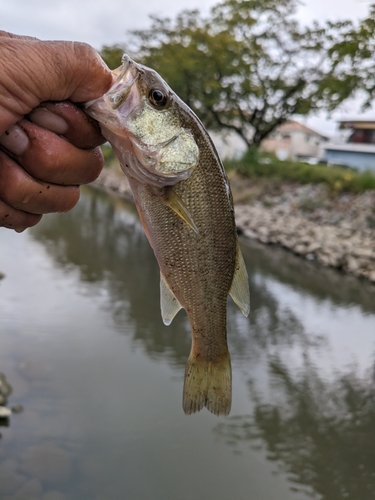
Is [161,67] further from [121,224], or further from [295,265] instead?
[295,265]

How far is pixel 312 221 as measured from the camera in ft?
52.1

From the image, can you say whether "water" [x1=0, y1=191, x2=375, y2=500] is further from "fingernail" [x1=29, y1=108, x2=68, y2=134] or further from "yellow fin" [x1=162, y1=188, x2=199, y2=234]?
"fingernail" [x1=29, y1=108, x2=68, y2=134]

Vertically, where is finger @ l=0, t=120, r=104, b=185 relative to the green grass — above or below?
below

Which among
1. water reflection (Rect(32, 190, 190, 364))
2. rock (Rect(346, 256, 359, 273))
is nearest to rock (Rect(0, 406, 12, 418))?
water reflection (Rect(32, 190, 190, 364))

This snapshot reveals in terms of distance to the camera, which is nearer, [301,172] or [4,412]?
[4,412]

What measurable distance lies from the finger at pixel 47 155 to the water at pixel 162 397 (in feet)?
10.7

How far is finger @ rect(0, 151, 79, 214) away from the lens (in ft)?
5.36

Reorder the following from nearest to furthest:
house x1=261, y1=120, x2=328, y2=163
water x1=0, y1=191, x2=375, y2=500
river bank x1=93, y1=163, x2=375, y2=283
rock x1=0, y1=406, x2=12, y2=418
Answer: water x1=0, y1=191, x2=375, y2=500 → rock x1=0, y1=406, x2=12, y2=418 → river bank x1=93, y1=163, x2=375, y2=283 → house x1=261, y1=120, x2=328, y2=163

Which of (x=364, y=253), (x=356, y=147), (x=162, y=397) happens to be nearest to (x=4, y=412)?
(x=162, y=397)

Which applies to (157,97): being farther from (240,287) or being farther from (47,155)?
(240,287)

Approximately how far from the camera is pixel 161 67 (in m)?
26.0

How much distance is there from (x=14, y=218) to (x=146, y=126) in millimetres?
627

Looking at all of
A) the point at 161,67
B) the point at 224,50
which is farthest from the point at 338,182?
the point at 161,67

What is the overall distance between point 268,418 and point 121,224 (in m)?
10.7
